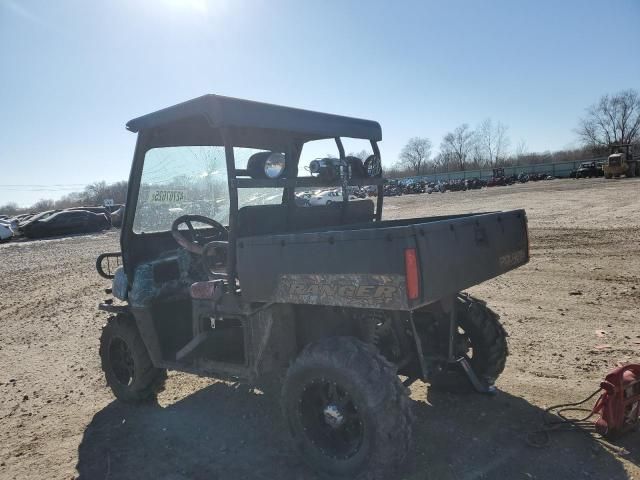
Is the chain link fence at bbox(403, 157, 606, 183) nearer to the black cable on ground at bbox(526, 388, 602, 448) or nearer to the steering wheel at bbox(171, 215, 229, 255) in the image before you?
the steering wheel at bbox(171, 215, 229, 255)

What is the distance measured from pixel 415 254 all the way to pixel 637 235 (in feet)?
35.2

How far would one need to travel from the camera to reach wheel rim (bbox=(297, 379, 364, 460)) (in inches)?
113

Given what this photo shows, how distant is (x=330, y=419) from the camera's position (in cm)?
292

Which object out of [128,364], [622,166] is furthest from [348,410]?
[622,166]

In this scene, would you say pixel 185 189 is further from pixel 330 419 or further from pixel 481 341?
pixel 481 341

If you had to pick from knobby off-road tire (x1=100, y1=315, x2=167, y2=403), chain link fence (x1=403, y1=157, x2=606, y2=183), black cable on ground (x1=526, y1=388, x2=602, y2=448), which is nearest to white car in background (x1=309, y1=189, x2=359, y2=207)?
knobby off-road tire (x1=100, y1=315, x2=167, y2=403)

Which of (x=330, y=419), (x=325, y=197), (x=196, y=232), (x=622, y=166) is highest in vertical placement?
(x=325, y=197)

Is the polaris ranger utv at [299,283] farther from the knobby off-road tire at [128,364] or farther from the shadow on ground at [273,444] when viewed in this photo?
the shadow on ground at [273,444]

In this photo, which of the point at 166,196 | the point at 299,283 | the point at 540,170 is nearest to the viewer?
the point at 299,283

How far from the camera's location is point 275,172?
343cm

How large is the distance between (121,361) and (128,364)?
9 cm

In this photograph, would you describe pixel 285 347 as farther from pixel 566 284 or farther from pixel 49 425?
pixel 566 284

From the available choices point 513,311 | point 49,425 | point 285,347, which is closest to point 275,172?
point 285,347

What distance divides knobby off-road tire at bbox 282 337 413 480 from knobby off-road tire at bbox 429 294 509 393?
1.26m
